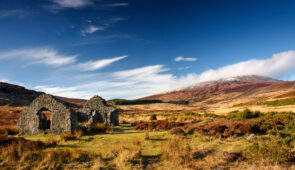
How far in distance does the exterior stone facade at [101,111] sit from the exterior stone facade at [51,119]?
20.7 feet

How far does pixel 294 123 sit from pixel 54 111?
19.2 metres

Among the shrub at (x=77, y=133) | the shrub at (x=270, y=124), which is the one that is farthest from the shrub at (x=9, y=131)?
the shrub at (x=270, y=124)

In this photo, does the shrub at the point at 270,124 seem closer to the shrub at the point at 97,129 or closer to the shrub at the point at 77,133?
the shrub at the point at 97,129

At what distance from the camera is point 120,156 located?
24.7ft

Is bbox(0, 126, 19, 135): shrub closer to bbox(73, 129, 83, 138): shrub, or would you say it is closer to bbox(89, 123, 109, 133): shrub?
bbox(73, 129, 83, 138): shrub

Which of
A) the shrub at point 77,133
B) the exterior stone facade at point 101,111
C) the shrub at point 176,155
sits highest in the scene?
the exterior stone facade at point 101,111

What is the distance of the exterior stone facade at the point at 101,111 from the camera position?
2170 cm

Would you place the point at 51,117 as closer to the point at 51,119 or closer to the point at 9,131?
Result: the point at 51,119

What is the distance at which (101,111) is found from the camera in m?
22.5

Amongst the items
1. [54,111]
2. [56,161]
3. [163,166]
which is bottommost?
[163,166]

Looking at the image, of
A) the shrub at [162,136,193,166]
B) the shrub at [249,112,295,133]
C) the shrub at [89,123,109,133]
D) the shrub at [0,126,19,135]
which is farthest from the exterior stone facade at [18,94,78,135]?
the shrub at [249,112,295,133]

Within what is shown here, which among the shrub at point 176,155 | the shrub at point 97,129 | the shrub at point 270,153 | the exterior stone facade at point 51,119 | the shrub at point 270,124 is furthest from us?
the shrub at point 97,129

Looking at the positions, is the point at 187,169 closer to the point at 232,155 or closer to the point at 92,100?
the point at 232,155

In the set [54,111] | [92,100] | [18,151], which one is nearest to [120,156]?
[18,151]
